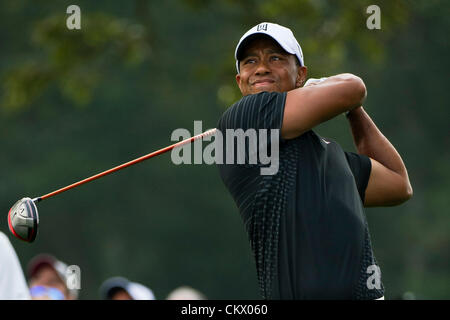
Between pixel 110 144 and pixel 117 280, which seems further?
pixel 110 144

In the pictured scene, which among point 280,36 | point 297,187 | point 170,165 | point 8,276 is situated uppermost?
point 170,165

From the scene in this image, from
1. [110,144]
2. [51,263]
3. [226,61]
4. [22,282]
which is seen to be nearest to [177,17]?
[110,144]

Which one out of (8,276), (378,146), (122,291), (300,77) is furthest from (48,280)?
(300,77)

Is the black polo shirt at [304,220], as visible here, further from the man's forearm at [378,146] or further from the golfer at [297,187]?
the man's forearm at [378,146]

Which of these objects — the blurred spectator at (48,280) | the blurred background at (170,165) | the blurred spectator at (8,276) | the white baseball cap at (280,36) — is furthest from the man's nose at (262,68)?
the blurred background at (170,165)

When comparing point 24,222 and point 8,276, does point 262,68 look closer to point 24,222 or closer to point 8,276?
point 24,222

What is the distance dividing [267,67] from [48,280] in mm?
5078

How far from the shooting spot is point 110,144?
28.6m

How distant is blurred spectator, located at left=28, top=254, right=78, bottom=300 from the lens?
8609 millimetres

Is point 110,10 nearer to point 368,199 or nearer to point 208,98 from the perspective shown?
point 208,98

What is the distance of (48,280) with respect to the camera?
8.75 meters

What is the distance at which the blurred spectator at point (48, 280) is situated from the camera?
339 inches

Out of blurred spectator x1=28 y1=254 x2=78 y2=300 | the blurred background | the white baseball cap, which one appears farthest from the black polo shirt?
the blurred background

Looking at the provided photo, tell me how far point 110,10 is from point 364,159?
24203mm
